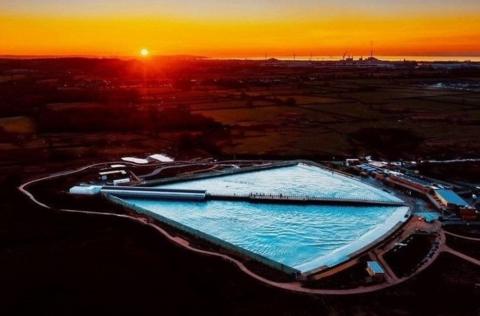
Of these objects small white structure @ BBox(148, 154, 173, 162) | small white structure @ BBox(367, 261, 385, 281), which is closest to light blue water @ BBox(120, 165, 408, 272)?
small white structure @ BBox(367, 261, 385, 281)

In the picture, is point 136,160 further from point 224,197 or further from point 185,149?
point 224,197

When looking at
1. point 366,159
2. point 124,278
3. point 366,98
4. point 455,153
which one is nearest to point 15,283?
point 124,278

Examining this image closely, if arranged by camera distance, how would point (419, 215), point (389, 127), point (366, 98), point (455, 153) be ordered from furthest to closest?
point (366, 98), point (389, 127), point (455, 153), point (419, 215)

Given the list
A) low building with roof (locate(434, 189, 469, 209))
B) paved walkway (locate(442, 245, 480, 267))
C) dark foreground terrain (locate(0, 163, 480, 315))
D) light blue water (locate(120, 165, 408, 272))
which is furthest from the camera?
low building with roof (locate(434, 189, 469, 209))

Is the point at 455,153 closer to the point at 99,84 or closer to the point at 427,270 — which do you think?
the point at 427,270

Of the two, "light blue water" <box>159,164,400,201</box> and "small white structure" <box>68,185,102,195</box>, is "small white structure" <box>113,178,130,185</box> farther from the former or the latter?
"light blue water" <box>159,164,400,201</box>
